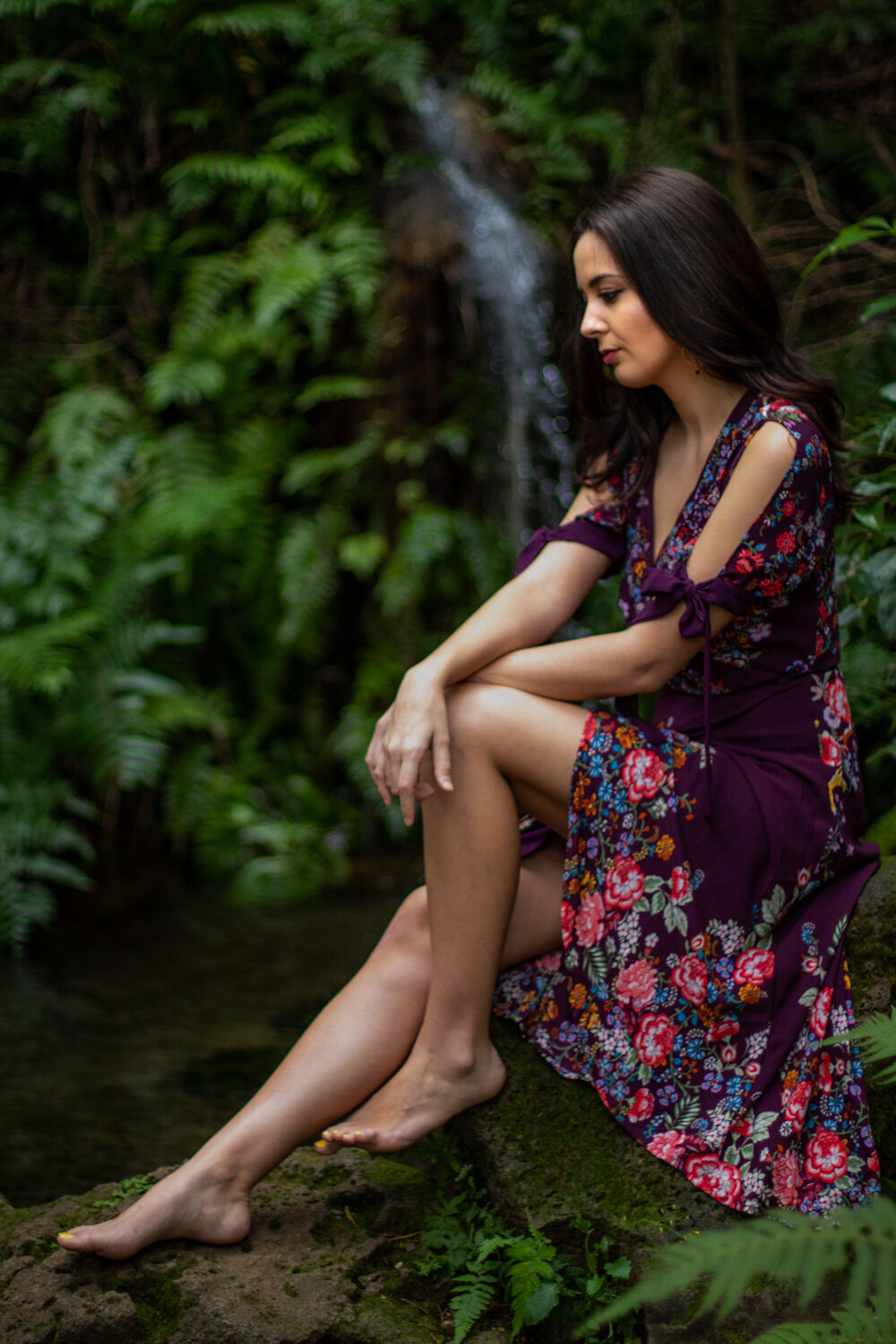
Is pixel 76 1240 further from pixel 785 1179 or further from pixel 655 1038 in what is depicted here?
pixel 785 1179

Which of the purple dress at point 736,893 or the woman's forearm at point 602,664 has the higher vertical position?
the woman's forearm at point 602,664

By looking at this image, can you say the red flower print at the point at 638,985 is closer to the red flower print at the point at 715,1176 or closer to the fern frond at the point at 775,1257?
the red flower print at the point at 715,1176

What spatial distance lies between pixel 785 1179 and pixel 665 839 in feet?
1.71

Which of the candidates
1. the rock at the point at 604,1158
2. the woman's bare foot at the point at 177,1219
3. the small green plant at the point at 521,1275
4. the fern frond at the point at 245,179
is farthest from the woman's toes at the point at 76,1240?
the fern frond at the point at 245,179

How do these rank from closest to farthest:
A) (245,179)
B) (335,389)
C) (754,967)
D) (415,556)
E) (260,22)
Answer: (754,967), (415,556), (335,389), (260,22), (245,179)

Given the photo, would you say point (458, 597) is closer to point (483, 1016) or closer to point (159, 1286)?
point (483, 1016)

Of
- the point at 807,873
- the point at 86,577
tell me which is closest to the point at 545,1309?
the point at 807,873

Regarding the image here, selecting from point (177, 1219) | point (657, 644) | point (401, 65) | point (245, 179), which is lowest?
point (177, 1219)

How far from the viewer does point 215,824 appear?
15.3 ft

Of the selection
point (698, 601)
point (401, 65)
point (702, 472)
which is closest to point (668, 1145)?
point (698, 601)

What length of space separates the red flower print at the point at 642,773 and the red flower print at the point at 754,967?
286 mm

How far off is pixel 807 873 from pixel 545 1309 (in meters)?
0.76

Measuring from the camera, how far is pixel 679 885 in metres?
1.76

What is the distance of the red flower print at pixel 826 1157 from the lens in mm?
1686
